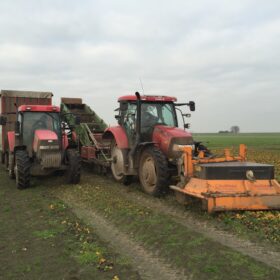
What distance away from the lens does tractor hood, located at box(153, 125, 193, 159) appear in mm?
10086

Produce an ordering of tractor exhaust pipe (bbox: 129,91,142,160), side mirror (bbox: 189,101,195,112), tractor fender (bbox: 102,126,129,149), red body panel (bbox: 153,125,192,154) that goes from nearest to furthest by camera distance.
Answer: red body panel (bbox: 153,125,192,154)
tractor exhaust pipe (bbox: 129,91,142,160)
side mirror (bbox: 189,101,195,112)
tractor fender (bbox: 102,126,129,149)

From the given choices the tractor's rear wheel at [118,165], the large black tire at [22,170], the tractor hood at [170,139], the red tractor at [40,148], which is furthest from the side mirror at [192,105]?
the large black tire at [22,170]

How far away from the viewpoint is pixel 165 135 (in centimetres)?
1038

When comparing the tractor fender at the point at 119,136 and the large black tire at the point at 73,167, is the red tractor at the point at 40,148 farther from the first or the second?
the tractor fender at the point at 119,136

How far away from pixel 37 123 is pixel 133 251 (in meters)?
7.79

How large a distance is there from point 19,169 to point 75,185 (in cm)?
177

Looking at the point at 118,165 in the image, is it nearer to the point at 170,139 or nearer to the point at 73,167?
the point at 73,167

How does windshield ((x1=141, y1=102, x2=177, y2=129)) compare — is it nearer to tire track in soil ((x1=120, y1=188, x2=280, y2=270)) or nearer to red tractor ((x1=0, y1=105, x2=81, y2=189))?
tire track in soil ((x1=120, y1=188, x2=280, y2=270))

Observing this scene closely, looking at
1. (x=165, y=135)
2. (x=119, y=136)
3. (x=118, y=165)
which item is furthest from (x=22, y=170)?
(x=165, y=135)

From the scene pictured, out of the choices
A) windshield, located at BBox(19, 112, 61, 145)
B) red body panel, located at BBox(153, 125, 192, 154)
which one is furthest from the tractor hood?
windshield, located at BBox(19, 112, 61, 145)

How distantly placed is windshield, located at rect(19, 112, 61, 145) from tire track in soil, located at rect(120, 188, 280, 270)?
15.1 ft

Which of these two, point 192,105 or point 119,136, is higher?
point 192,105

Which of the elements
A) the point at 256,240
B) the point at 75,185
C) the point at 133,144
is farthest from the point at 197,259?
the point at 75,185

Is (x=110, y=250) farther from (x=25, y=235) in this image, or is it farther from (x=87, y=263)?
(x=25, y=235)
